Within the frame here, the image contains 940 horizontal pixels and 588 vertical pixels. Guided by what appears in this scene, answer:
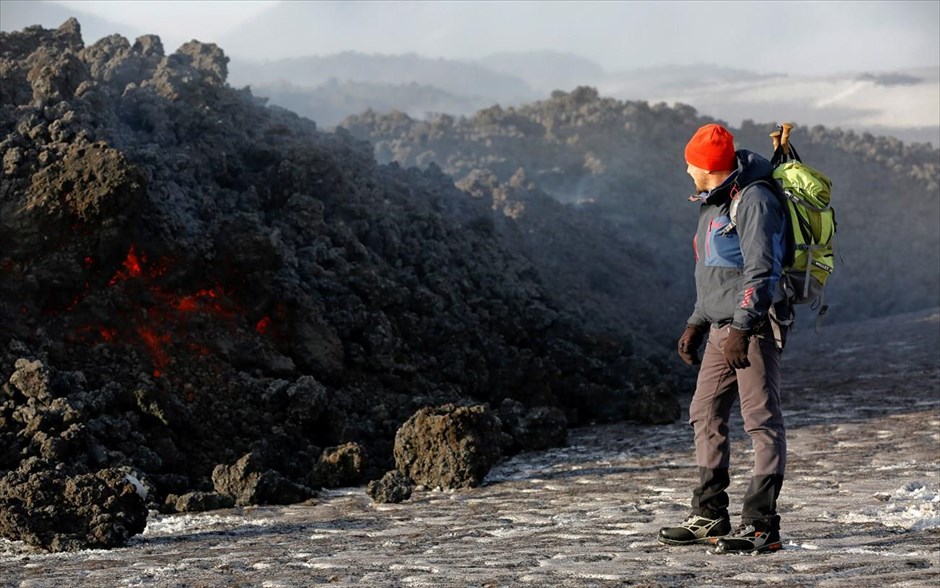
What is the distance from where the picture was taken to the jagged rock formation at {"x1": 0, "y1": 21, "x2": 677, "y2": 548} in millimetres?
9227

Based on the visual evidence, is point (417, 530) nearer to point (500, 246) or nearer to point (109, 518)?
point (109, 518)

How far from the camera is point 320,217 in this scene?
13352 millimetres

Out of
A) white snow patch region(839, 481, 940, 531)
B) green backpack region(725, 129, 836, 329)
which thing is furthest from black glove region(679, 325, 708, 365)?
white snow patch region(839, 481, 940, 531)

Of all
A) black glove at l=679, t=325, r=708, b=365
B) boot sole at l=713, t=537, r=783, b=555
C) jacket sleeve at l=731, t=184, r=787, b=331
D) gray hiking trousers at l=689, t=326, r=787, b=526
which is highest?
jacket sleeve at l=731, t=184, r=787, b=331

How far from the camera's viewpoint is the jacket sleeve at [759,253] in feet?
16.8

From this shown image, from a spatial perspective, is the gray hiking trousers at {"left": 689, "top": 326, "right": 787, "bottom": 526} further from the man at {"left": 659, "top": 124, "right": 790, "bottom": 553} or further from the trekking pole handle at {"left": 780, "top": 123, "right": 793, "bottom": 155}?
the trekking pole handle at {"left": 780, "top": 123, "right": 793, "bottom": 155}

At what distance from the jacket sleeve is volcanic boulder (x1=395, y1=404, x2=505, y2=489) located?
398cm

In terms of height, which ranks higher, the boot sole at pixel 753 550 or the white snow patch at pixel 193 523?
the boot sole at pixel 753 550

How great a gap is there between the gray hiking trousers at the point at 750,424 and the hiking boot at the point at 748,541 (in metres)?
0.05

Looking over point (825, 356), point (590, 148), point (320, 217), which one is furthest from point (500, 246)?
point (590, 148)

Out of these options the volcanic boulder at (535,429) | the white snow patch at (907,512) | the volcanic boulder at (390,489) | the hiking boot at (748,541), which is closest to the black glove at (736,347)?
the hiking boot at (748,541)

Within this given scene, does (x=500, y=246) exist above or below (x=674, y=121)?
below

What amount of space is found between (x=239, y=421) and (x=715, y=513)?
557 centimetres

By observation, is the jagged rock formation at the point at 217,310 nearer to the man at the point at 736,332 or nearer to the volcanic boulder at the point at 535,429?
the volcanic boulder at the point at 535,429
